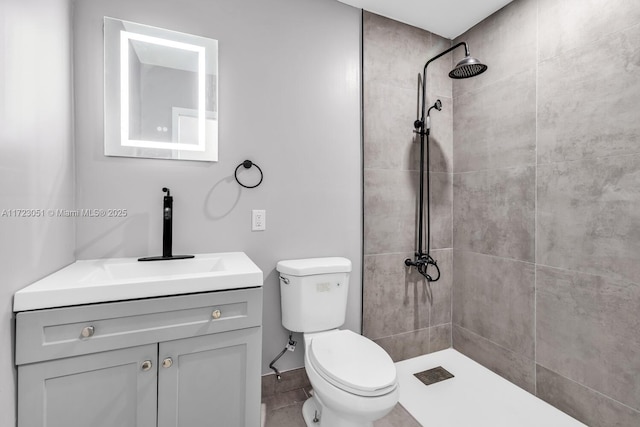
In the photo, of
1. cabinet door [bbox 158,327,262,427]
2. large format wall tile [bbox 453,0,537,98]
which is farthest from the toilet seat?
large format wall tile [bbox 453,0,537,98]

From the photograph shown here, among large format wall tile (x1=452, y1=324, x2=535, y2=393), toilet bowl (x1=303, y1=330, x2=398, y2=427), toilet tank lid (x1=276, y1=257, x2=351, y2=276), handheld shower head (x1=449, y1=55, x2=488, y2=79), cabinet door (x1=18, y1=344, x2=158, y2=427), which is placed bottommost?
large format wall tile (x1=452, y1=324, x2=535, y2=393)

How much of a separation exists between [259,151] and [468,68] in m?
1.33

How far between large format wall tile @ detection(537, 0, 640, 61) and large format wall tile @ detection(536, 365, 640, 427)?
5.98 feet

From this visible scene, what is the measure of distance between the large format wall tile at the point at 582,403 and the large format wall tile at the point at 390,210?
1.08 meters

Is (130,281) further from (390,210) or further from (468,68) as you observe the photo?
(468,68)

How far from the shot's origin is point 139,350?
100cm

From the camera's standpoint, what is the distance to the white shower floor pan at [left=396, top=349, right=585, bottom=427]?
154 cm

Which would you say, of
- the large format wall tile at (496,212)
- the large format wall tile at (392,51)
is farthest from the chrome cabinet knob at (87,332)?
the large format wall tile at (496,212)

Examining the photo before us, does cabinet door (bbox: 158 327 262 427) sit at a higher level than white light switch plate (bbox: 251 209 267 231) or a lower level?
lower

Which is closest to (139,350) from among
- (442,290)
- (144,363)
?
(144,363)

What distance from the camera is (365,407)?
43.6 inches

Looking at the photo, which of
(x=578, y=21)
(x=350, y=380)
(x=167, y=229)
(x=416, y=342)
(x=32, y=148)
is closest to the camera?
(x=32, y=148)

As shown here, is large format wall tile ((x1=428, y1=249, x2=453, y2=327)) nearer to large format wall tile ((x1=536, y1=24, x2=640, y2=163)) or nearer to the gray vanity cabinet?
large format wall tile ((x1=536, y1=24, x2=640, y2=163))

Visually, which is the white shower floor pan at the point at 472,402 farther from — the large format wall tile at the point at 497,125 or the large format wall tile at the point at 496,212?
the large format wall tile at the point at 497,125
